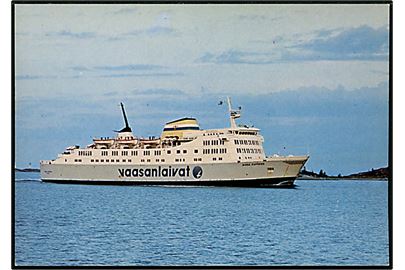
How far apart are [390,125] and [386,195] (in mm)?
357

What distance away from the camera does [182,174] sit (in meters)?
5.55

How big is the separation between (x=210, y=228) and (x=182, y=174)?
34 centimetres

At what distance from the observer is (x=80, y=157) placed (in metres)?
5.49

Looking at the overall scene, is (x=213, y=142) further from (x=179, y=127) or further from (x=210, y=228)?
(x=210, y=228)

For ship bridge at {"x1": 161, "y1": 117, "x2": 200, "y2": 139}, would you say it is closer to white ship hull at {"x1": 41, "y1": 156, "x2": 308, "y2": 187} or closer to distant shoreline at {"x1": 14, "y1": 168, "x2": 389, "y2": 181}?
white ship hull at {"x1": 41, "y1": 156, "x2": 308, "y2": 187}

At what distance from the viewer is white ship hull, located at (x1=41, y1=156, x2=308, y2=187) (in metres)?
5.50

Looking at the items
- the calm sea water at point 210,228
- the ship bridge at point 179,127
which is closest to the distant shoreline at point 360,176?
the calm sea water at point 210,228

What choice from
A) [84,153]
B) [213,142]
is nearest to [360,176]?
[213,142]

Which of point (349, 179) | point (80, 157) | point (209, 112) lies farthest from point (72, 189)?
point (349, 179)

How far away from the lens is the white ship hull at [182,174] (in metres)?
5.50

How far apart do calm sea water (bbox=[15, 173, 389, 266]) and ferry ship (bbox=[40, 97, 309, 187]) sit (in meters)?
0.11

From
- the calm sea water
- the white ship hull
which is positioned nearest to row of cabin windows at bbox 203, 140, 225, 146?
the white ship hull

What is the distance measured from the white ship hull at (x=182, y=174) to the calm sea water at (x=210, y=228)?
98mm
